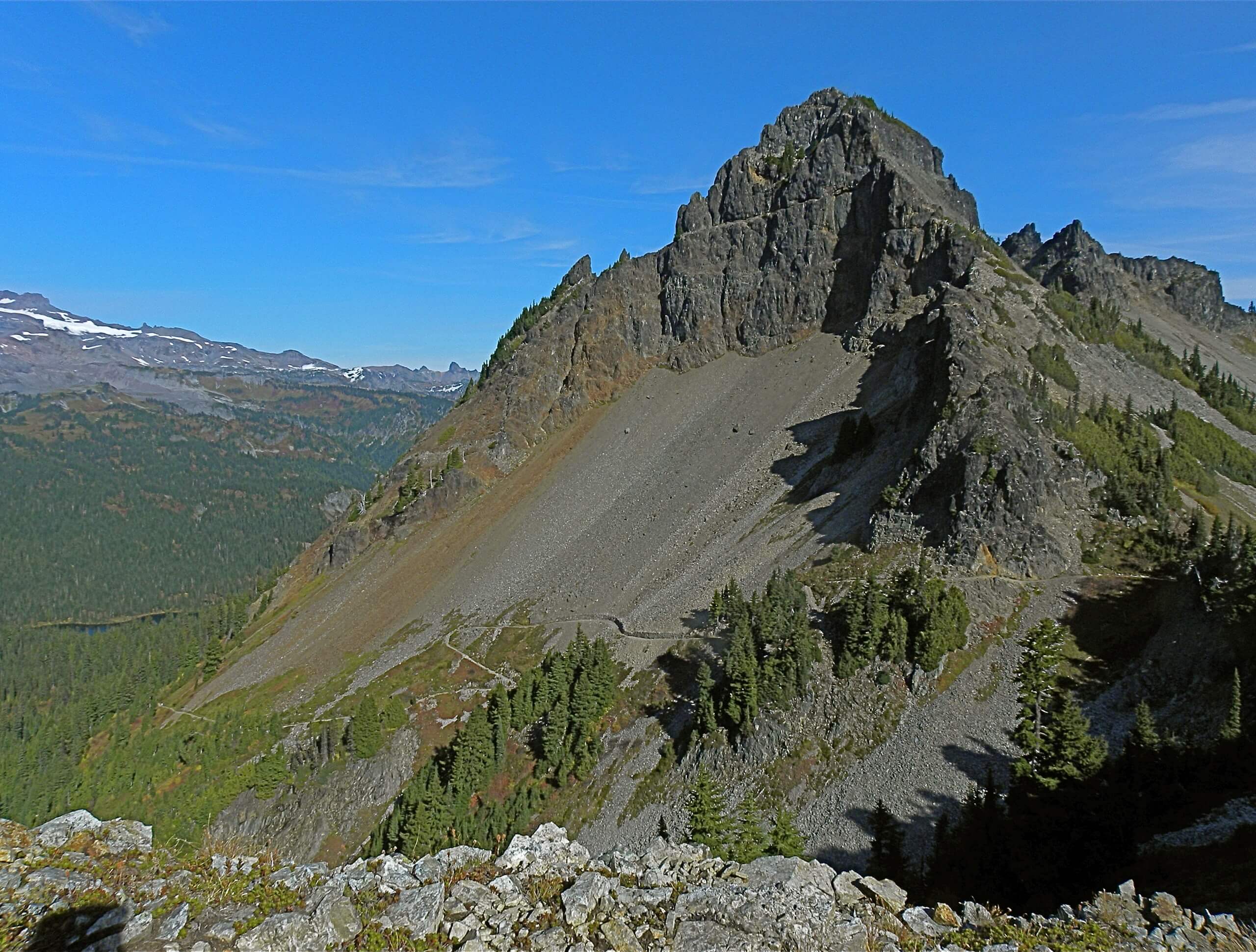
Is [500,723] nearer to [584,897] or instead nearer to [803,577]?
[803,577]

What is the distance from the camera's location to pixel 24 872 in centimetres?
1234

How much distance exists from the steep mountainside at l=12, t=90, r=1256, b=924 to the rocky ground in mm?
3545

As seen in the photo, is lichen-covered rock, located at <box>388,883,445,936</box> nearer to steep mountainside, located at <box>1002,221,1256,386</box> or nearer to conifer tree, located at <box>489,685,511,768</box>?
conifer tree, located at <box>489,685,511,768</box>

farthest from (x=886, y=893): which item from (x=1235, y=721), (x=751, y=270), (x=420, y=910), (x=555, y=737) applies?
(x=751, y=270)

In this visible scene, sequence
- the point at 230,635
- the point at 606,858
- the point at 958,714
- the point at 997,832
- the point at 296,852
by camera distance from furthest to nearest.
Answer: the point at 230,635 → the point at 296,852 → the point at 958,714 → the point at 997,832 → the point at 606,858

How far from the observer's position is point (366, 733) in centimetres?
6912

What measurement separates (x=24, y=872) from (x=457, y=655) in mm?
73094

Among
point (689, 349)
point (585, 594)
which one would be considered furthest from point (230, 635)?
point (689, 349)

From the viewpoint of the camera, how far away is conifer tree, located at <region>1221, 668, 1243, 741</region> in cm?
3244

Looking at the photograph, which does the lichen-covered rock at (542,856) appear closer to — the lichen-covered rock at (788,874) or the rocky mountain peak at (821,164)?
the lichen-covered rock at (788,874)

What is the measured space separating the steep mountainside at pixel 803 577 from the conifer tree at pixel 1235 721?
0.50 feet

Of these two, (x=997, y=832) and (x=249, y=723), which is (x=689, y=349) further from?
(x=997, y=832)

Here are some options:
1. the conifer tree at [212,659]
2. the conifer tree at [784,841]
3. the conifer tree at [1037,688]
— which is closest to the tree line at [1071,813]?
the conifer tree at [1037,688]

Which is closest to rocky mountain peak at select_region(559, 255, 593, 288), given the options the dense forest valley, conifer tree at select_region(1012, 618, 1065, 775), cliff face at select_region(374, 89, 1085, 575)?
cliff face at select_region(374, 89, 1085, 575)
